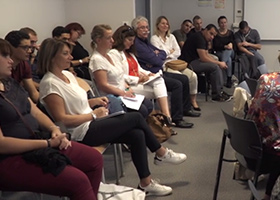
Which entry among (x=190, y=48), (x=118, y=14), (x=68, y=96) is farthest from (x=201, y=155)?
(x=118, y=14)

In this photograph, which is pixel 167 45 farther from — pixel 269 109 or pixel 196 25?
pixel 269 109

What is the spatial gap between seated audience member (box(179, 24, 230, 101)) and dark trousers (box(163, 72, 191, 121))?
0.74m

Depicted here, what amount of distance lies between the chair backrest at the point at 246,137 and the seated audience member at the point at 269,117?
122 mm

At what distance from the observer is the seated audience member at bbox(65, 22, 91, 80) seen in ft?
15.0

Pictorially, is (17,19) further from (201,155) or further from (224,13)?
(224,13)

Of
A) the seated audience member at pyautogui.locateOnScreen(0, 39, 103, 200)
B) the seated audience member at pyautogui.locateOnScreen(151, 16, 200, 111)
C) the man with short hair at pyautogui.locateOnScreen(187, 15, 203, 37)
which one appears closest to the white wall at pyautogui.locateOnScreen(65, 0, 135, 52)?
the seated audience member at pyautogui.locateOnScreen(151, 16, 200, 111)

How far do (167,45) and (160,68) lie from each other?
62 cm

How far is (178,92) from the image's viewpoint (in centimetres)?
438

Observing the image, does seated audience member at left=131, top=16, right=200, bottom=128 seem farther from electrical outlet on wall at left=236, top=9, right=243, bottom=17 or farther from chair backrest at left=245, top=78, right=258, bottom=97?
electrical outlet on wall at left=236, top=9, right=243, bottom=17

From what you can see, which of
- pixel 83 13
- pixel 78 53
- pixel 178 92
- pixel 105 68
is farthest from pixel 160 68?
pixel 83 13

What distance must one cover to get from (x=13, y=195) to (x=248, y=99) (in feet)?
6.16

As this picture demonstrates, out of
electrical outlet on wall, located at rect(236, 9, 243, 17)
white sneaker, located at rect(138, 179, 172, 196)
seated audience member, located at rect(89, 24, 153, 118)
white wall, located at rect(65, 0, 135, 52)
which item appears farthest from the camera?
electrical outlet on wall, located at rect(236, 9, 243, 17)

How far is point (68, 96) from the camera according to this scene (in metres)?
2.40

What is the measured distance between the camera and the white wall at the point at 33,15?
376 centimetres
